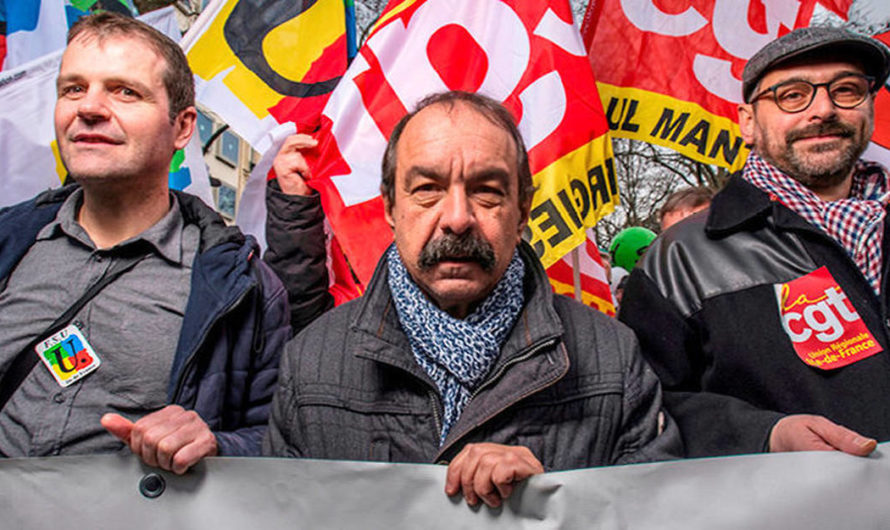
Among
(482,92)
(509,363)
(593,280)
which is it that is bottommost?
(593,280)

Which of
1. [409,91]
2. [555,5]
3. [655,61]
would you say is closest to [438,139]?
[409,91]

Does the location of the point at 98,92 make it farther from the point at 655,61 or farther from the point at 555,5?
the point at 655,61

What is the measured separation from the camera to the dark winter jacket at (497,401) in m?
1.57

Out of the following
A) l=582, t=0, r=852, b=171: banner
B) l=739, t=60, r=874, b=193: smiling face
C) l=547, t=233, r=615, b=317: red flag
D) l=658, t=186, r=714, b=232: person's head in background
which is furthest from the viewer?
l=658, t=186, r=714, b=232: person's head in background

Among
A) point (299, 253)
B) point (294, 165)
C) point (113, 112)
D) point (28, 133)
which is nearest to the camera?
point (113, 112)

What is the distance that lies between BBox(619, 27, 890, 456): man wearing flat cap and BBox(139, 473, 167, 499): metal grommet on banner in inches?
45.7

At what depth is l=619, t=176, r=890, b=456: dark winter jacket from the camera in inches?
67.7

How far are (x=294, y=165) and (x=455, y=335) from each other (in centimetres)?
151

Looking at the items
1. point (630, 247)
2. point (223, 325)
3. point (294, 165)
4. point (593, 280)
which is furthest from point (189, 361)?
point (630, 247)

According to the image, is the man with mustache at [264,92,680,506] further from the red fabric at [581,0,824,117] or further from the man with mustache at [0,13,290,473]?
the red fabric at [581,0,824,117]

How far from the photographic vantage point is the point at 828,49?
212 cm

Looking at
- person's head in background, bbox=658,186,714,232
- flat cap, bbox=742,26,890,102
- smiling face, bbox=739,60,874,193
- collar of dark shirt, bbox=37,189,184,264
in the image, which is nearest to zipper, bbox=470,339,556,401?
collar of dark shirt, bbox=37,189,184,264

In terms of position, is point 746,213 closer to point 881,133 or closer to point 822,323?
point 822,323

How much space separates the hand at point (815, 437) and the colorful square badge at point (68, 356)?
5.00ft
